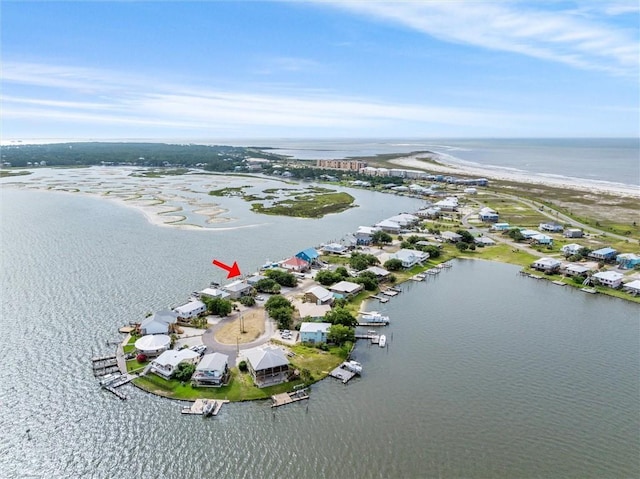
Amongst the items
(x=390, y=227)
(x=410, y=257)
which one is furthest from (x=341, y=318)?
(x=390, y=227)

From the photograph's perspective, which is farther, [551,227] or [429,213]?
[429,213]

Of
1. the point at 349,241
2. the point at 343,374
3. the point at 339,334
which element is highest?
the point at 339,334

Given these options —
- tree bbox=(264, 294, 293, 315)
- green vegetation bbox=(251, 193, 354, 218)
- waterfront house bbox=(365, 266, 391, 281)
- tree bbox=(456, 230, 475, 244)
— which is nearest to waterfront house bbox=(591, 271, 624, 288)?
tree bbox=(456, 230, 475, 244)

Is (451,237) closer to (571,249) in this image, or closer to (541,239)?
(541,239)

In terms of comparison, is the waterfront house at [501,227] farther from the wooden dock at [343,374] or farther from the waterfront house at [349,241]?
the wooden dock at [343,374]

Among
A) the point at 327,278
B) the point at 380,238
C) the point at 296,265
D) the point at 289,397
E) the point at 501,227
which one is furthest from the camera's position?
the point at 501,227

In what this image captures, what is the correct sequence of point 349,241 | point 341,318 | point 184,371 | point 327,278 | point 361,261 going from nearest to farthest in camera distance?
point 184,371 → point 341,318 → point 327,278 → point 361,261 → point 349,241

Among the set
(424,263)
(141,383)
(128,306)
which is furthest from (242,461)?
(424,263)

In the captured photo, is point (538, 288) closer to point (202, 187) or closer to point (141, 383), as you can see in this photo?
point (141, 383)
